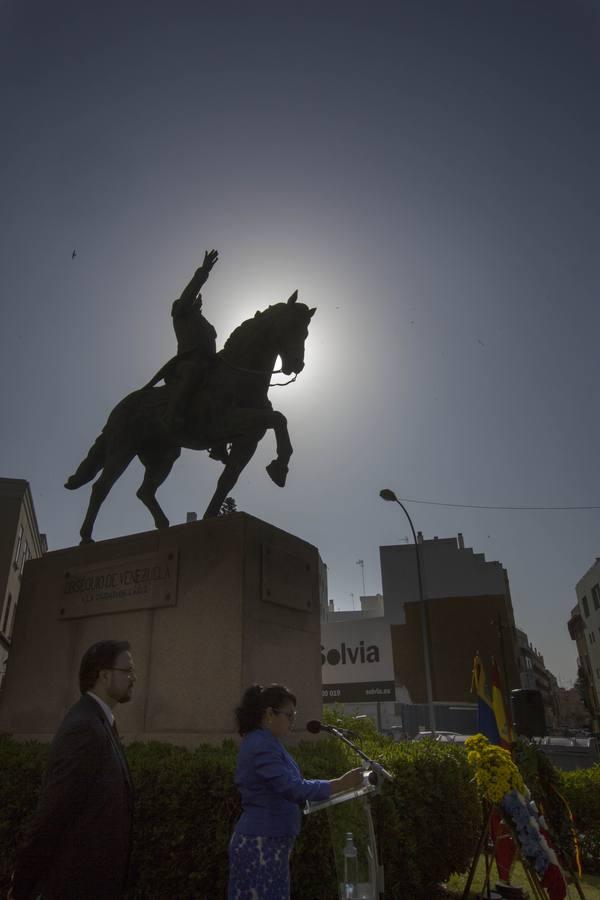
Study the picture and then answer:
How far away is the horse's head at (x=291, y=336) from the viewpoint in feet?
23.8

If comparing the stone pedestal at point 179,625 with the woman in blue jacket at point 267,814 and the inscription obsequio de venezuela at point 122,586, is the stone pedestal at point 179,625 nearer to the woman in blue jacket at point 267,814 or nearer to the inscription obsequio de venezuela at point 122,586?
the inscription obsequio de venezuela at point 122,586

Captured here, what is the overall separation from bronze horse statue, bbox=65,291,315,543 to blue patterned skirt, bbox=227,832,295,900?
155 inches

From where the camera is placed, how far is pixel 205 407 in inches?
281

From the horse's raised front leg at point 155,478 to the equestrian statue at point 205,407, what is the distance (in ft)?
0.04

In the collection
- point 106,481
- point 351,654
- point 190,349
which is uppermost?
point 190,349

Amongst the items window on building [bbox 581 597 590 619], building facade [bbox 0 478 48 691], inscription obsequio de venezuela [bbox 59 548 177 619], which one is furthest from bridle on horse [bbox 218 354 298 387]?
window on building [bbox 581 597 590 619]

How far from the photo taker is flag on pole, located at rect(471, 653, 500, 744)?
5.65m

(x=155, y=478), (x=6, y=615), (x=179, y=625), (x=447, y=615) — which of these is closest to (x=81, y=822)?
(x=179, y=625)

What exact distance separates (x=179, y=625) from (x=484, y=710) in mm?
3126

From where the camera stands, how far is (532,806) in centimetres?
444

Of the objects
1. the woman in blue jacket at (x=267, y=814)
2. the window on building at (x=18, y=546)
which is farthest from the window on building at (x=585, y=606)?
the woman in blue jacket at (x=267, y=814)

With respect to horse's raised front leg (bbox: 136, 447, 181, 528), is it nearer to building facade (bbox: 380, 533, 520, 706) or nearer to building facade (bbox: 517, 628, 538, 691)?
building facade (bbox: 380, 533, 520, 706)

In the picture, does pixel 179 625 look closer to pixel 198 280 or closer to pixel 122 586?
pixel 122 586

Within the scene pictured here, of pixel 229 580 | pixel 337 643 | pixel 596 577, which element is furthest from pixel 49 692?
pixel 596 577
